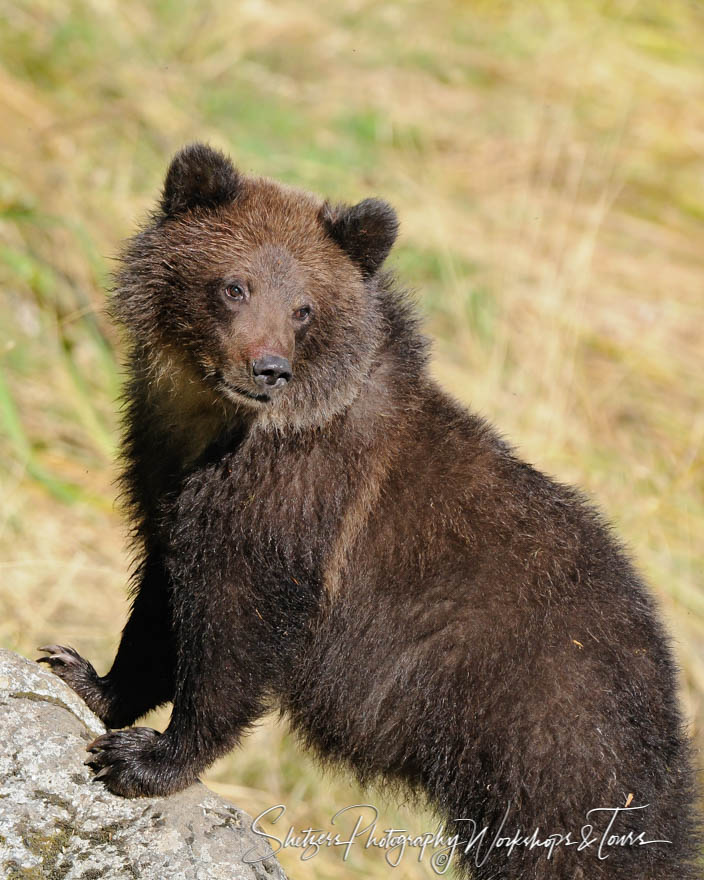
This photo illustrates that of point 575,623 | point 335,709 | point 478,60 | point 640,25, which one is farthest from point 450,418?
point 640,25

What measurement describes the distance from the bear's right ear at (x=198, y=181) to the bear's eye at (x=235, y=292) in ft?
1.60

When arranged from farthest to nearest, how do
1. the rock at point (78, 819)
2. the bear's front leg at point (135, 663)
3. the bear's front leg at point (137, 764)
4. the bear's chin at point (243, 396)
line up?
the bear's front leg at point (135, 663) < the bear's chin at point (243, 396) < the bear's front leg at point (137, 764) < the rock at point (78, 819)

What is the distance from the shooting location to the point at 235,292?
4.60 meters

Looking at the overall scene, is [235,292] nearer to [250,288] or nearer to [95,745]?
[250,288]

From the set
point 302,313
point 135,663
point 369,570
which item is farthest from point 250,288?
point 135,663

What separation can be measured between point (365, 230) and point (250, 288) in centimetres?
63

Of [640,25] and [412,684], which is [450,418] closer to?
[412,684]

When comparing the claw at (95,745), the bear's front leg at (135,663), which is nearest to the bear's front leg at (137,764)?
the claw at (95,745)

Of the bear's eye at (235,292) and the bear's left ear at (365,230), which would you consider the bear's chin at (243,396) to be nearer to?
the bear's eye at (235,292)

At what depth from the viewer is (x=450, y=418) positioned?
4.96 m

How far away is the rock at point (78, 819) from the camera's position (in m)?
3.65

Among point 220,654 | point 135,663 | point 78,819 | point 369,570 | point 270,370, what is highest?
point 270,370

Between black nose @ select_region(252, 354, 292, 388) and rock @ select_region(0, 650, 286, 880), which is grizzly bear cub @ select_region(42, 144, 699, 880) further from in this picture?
rock @ select_region(0, 650, 286, 880)

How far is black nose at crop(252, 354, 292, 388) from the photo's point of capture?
170 inches
